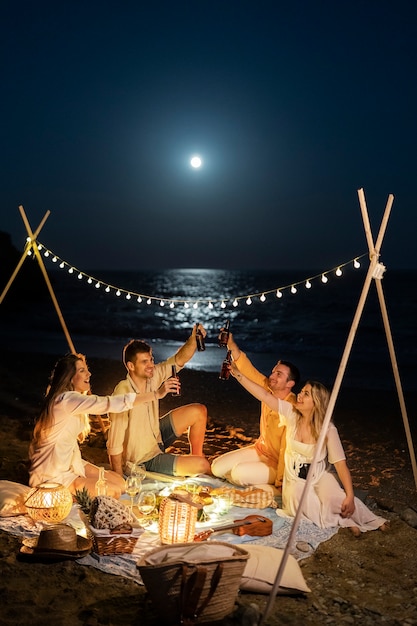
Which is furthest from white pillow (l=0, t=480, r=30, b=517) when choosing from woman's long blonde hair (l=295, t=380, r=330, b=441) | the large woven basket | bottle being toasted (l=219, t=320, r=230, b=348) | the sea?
the sea

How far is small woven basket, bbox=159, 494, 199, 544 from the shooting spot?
443 centimetres

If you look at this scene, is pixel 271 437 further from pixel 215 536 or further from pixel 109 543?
pixel 109 543

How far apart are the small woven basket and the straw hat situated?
1.98ft

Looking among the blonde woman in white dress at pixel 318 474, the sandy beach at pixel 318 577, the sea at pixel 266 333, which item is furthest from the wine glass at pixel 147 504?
the sea at pixel 266 333

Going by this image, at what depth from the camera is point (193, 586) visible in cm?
339

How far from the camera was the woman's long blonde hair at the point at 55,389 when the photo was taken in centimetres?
511

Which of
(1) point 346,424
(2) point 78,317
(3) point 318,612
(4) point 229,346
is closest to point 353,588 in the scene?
(3) point 318,612

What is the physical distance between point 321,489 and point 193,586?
2.04 metres

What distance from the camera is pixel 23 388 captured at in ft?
36.3

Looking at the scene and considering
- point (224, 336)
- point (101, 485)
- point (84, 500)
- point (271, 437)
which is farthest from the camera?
point (271, 437)

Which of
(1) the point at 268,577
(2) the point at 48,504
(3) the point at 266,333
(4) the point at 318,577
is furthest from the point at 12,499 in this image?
(3) the point at 266,333

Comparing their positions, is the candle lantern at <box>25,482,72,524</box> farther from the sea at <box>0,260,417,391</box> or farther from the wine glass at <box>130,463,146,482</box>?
the sea at <box>0,260,417,391</box>

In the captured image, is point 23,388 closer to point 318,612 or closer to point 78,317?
point 318,612

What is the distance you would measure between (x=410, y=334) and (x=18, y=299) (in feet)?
103
